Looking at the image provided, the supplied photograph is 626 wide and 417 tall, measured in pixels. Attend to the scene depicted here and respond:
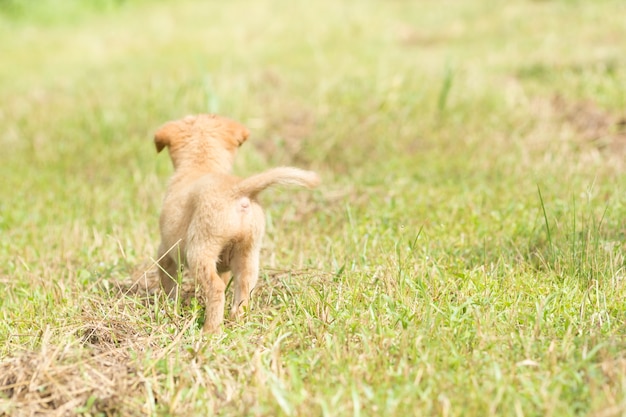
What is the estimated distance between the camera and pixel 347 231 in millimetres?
5121

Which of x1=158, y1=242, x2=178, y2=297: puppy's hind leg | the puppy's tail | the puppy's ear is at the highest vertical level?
the puppy's ear

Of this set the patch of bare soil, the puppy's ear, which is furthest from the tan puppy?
the patch of bare soil

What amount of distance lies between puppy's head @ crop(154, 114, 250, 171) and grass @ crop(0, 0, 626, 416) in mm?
709

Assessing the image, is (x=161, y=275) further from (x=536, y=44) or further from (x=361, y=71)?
(x=536, y=44)

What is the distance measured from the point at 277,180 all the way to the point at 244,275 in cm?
58

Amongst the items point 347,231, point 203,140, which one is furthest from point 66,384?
point 347,231

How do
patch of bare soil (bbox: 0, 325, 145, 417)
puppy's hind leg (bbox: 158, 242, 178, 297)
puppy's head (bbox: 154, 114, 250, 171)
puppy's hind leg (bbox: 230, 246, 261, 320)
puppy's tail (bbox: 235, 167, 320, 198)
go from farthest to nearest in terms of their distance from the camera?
puppy's head (bbox: 154, 114, 250, 171), puppy's hind leg (bbox: 158, 242, 178, 297), puppy's hind leg (bbox: 230, 246, 261, 320), puppy's tail (bbox: 235, 167, 320, 198), patch of bare soil (bbox: 0, 325, 145, 417)

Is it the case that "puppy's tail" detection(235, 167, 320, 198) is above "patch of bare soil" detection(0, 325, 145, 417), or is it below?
above

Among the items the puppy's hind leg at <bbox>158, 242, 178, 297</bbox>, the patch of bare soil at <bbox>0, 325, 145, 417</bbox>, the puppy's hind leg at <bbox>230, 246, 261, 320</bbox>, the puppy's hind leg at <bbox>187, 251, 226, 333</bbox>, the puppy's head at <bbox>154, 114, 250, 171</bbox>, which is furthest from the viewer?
the puppy's head at <bbox>154, 114, 250, 171</bbox>

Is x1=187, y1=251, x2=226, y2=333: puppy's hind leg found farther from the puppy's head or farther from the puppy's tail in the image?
the puppy's head

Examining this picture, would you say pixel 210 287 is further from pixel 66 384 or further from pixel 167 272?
pixel 66 384

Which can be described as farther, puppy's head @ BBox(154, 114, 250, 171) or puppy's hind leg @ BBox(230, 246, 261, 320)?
puppy's head @ BBox(154, 114, 250, 171)

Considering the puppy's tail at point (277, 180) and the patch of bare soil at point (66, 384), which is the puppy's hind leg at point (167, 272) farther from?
the patch of bare soil at point (66, 384)

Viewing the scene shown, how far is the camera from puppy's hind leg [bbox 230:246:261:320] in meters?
4.01
